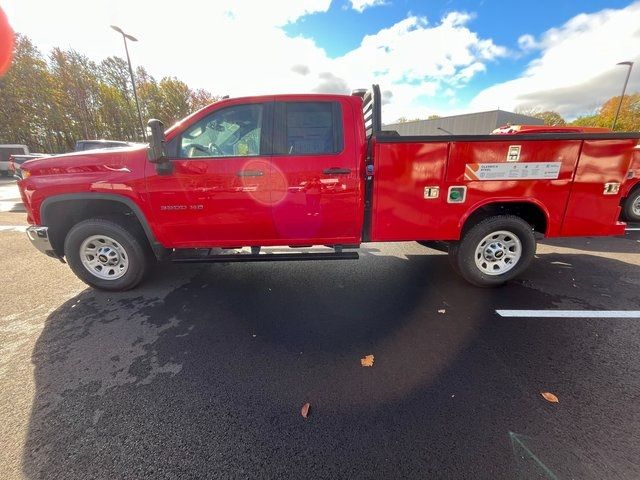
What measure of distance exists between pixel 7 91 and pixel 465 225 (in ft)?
143

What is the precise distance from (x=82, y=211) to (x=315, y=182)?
9.93 feet

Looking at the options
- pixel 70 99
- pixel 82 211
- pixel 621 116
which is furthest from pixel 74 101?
pixel 621 116

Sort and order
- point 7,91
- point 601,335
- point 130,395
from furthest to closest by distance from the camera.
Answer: point 7,91 → point 601,335 → point 130,395

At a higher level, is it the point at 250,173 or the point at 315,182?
the point at 250,173

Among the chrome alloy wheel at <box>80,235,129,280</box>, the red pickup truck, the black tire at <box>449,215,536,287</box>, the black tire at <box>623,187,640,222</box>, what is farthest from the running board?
the black tire at <box>623,187,640,222</box>

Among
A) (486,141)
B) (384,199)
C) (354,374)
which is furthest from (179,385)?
(486,141)

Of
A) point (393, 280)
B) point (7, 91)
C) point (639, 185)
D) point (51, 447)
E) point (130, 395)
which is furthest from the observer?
point (7, 91)

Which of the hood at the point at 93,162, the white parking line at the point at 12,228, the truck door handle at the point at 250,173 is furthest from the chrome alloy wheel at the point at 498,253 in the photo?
the white parking line at the point at 12,228

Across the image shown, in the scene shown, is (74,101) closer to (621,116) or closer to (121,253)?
(121,253)

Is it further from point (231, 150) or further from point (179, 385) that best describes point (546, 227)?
point (179, 385)

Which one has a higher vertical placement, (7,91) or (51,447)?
(7,91)

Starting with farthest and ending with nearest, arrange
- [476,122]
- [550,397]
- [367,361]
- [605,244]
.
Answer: [476,122] < [605,244] < [367,361] < [550,397]

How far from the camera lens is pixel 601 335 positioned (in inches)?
110

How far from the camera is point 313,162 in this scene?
321 cm
